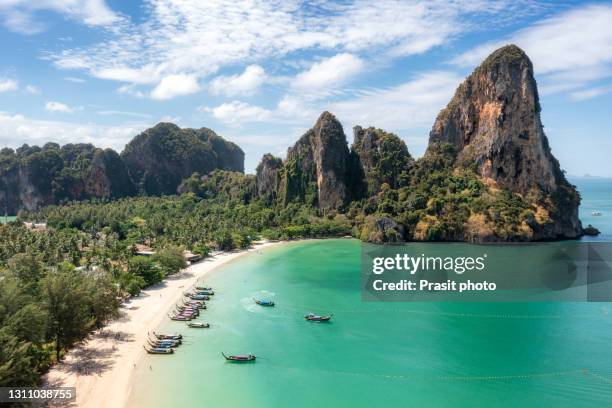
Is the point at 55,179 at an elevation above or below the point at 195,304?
above

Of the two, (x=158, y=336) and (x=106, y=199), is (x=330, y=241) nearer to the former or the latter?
(x=158, y=336)

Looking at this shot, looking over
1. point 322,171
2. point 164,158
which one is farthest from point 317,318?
point 164,158

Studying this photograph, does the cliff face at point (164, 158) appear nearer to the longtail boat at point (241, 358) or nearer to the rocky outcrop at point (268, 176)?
the rocky outcrop at point (268, 176)

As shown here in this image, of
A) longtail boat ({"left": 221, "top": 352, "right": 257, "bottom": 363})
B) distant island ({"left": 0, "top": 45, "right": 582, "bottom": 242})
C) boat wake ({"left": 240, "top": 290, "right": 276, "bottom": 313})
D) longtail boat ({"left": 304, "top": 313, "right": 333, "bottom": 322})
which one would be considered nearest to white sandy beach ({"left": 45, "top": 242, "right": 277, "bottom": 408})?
longtail boat ({"left": 221, "top": 352, "right": 257, "bottom": 363})

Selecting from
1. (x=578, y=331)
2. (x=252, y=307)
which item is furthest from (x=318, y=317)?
(x=578, y=331)

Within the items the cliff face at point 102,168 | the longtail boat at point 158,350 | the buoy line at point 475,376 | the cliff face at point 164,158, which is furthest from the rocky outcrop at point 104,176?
the buoy line at point 475,376

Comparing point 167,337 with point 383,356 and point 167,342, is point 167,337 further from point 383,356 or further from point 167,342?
point 383,356
